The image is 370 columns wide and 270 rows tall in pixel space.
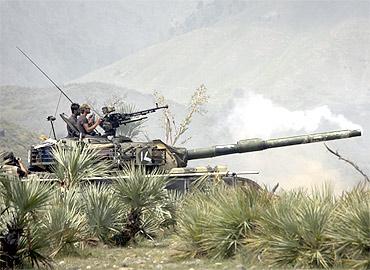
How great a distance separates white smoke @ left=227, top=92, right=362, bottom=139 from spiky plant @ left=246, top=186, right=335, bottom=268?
88.6 metres

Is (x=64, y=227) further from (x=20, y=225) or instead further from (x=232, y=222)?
(x=232, y=222)

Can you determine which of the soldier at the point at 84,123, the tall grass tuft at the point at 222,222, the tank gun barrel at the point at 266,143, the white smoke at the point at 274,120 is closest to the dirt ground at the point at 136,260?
the tall grass tuft at the point at 222,222

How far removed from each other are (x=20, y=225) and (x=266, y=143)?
1118 cm

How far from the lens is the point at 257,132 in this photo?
338ft

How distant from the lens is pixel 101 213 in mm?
15289

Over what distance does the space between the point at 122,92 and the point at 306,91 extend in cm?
4926

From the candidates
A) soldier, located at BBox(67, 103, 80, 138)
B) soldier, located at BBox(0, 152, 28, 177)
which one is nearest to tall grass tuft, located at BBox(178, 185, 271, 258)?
soldier, located at BBox(0, 152, 28, 177)

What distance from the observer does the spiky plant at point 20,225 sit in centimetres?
1179

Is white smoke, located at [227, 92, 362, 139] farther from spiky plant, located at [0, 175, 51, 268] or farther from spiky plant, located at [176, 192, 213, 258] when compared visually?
spiky plant, located at [0, 175, 51, 268]

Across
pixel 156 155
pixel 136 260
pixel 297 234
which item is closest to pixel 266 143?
pixel 156 155

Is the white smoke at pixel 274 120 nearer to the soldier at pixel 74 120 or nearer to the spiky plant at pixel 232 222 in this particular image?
the soldier at pixel 74 120

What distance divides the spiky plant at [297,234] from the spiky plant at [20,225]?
318cm

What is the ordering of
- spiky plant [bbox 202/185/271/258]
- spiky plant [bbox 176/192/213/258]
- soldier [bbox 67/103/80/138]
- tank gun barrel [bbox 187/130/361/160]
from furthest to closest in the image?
soldier [bbox 67/103/80/138]
tank gun barrel [bbox 187/130/361/160]
spiky plant [bbox 176/192/213/258]
spiky plant [bbox 202/185/271/258]

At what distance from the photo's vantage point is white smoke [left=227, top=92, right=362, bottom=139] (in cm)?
10718
